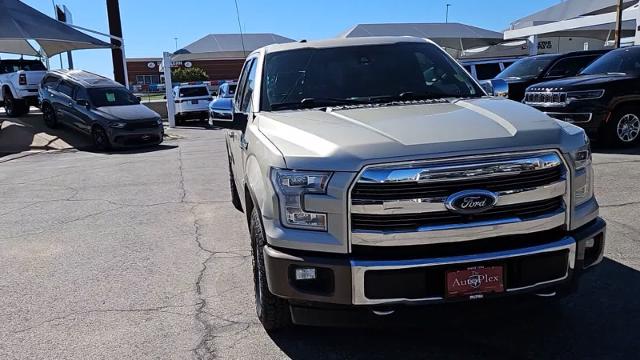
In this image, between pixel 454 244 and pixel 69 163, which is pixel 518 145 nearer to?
pixel 454 244

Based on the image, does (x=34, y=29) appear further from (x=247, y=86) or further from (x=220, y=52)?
(x=220, y=52)

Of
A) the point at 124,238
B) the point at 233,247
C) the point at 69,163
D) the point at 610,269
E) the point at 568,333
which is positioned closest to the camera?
the point at 568,333

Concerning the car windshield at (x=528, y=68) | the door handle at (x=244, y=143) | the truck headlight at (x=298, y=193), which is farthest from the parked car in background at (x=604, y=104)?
the truck headlight at (x=298, y=193)

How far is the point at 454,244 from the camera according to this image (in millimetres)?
2951

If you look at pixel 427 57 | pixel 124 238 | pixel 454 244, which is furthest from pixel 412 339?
pixel 124 238

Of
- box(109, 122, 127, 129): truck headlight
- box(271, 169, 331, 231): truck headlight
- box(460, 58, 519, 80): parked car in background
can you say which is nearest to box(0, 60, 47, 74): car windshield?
box(109, 122, 127, 129): truck headlight

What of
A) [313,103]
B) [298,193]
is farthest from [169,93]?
[298,193]

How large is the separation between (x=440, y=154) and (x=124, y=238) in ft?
14.3

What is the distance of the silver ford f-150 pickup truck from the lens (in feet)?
9.43

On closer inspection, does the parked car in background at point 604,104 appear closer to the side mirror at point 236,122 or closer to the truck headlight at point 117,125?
the side mirror at point 236,122

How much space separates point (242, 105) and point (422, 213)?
276 centimetres

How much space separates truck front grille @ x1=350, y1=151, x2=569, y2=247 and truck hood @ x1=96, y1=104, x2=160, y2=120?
13.9 m

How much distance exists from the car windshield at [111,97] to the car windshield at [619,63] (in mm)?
12373

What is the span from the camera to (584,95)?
388 inches
